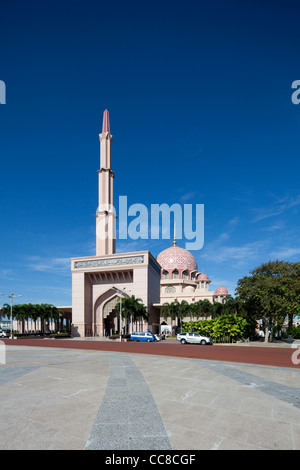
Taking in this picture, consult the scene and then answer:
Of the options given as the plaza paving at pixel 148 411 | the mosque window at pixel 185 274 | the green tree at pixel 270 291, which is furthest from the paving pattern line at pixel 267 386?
the mosque window at pixel 185 274

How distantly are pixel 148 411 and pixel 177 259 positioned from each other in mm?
67038

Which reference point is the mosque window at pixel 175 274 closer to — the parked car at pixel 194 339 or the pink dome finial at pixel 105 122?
the pink dome finial at pixel 105 122

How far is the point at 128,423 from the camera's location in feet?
19.0

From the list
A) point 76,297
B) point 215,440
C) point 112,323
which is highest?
point 215,440

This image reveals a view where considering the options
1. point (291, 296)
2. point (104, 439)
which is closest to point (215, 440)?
point (104, 439)

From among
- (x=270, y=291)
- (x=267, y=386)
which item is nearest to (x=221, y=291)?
(x=270, y=291)

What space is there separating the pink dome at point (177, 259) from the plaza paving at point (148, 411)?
201 ft

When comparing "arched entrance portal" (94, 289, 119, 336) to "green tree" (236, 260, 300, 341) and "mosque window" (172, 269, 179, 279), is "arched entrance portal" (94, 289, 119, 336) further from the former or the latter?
"green tree" (236, 260, 300, 341)

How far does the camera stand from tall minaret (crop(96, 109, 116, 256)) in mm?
54438

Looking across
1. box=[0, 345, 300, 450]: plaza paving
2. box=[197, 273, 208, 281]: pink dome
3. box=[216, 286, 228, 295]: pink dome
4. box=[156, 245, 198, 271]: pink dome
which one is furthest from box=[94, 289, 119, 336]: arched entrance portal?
box=[0, 345, 300, 450]: plaza paving

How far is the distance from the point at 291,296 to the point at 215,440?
29655 mm
